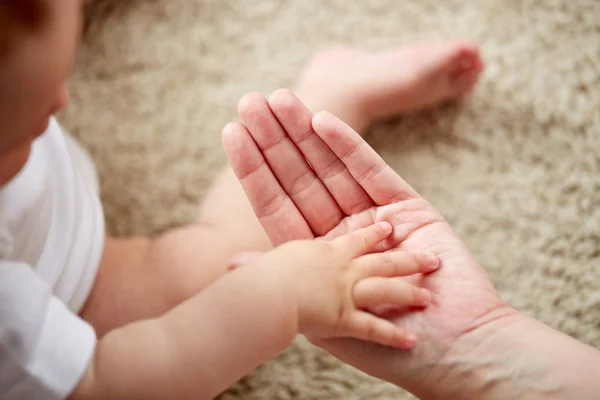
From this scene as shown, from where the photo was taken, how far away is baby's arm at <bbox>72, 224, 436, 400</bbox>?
528 millimetres

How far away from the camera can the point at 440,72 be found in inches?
33.4

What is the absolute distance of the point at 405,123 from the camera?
89 cm

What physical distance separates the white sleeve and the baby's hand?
183 millimetres

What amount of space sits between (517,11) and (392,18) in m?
0.19

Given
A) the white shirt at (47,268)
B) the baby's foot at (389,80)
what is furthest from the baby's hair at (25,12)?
the baby's foot at (389,80)

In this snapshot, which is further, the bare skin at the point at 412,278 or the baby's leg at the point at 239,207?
the baby's leg at the point at 239,207

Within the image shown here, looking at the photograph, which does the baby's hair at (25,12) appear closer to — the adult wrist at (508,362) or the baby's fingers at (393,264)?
the baby's fingers at (393,264)

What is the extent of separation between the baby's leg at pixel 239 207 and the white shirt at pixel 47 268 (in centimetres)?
4

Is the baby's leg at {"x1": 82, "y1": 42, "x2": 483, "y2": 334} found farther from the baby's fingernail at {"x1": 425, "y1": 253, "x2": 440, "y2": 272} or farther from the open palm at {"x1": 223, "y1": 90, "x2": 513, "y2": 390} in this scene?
the baby's fingernail at {"x1": 425, "y1": 253, "x2": 440, "y2": 272}

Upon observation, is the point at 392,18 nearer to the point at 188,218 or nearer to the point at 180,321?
the point at 188,218

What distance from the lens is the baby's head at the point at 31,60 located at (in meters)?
0.41

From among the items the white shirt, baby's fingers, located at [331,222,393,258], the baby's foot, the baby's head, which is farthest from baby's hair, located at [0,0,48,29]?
the baby's foot

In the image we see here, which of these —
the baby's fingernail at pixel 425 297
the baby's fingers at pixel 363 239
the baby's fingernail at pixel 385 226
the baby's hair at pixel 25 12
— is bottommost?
the baby's fingernail at pixel 425 297

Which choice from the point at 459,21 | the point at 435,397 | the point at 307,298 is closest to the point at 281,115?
the point at 307,298
